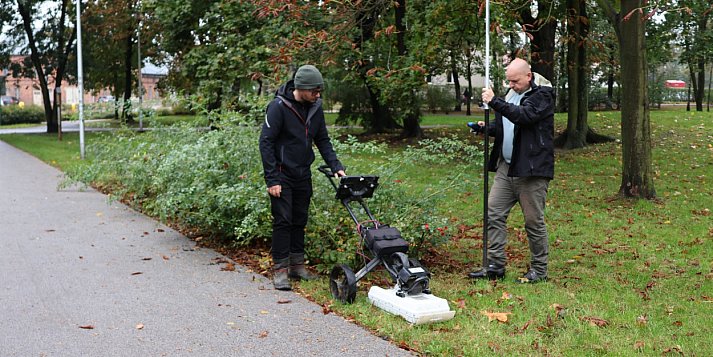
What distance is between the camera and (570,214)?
426 inches

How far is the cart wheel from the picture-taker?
6171 millimetres

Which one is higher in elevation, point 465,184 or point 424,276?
point 465,184

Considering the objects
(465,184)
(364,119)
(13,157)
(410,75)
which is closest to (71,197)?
(410,75)

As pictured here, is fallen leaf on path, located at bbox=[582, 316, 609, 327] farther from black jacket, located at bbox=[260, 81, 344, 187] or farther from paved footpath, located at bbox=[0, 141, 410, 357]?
black jacket, located at bbox=[260, 81, 344, 187]

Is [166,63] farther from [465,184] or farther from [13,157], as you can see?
[465,184]

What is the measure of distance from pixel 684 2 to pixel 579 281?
33.3ft

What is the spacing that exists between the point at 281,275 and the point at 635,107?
6.82 meters

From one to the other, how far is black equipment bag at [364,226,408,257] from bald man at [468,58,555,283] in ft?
3.98

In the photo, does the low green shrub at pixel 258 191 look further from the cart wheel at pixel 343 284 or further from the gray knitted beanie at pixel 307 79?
the gray knitted beanie at pixel 307 79

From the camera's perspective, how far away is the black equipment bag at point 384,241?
5992 millimetres

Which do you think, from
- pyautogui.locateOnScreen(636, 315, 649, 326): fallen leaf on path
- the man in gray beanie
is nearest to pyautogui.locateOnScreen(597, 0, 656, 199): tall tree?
the man in gray beanie

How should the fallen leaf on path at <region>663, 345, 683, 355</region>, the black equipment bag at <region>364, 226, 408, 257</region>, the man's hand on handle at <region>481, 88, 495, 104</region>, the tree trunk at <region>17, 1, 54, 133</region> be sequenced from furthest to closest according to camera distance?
1. the tree trunk at <region>17, 1, 54, 133</region>
2. the man's hand on handle at <region>481, 88, 495, 104</region>
3. the black equipment bag at <region>364, 226, 408, 257</region>
4. the fallen leaf on path at <region>663, 345, 683, 355</region>

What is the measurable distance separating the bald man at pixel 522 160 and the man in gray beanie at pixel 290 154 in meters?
1.41

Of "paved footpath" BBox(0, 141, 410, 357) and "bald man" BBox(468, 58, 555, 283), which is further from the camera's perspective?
"bald man" BBox(468, 58, 555, 283)
